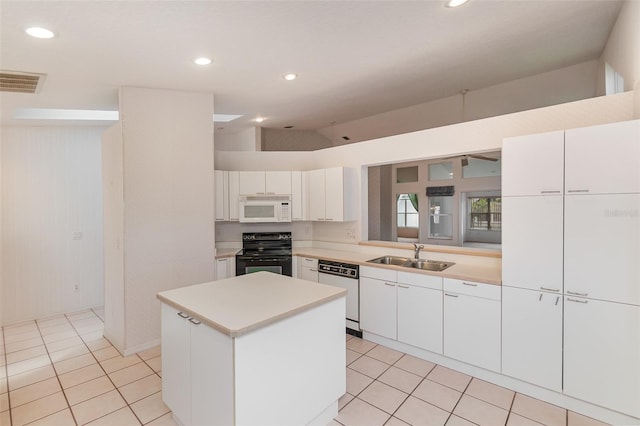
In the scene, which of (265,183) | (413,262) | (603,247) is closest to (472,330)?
(413,262)

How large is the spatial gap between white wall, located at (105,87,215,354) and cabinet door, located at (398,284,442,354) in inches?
90.1

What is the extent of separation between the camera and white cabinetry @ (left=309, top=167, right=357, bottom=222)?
4090 millimetres

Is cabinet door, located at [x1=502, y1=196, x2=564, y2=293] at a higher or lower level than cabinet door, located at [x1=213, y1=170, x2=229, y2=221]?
lower

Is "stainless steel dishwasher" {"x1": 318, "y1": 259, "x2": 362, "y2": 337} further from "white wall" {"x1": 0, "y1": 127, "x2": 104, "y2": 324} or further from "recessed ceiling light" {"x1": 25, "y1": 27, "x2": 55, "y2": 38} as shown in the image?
"white wall" {"x1": 0, "y1": 127, "x2": 104, "y2": 324}

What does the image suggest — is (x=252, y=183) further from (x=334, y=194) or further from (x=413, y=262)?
(x=413, y=262)

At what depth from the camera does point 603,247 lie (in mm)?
2037

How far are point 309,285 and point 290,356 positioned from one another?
2.05ft

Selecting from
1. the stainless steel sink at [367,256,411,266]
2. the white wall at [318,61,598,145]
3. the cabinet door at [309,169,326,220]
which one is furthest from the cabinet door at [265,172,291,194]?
the white wall at [318,61,598,145]

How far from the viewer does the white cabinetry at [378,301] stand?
3164mm

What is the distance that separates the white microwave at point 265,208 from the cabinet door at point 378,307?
1592 mm

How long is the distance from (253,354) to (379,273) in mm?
1930

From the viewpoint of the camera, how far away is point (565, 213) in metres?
2.19

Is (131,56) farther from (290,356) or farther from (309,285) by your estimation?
(290,356)

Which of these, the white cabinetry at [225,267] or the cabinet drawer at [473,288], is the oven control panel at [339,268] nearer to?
the cabinet drawer at [473,288]
